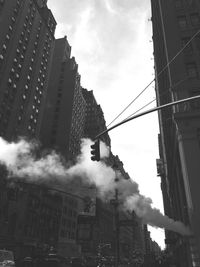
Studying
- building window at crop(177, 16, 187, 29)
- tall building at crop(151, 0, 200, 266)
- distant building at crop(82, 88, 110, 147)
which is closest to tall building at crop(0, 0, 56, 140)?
tall building at crop(151, 0, 200, 266)

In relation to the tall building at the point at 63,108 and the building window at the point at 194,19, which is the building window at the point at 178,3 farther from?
the tall building at the point at 63,108

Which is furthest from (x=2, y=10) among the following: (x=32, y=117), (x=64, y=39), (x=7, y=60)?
(x=64, y=39)

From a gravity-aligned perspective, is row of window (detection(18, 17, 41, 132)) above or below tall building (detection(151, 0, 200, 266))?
above

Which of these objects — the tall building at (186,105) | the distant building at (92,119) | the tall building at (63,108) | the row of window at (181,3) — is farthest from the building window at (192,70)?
the distant building at (92,119)

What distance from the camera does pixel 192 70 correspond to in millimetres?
31531

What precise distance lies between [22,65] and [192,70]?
56.2m

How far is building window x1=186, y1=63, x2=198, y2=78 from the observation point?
102ft

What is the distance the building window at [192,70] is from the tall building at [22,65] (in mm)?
45183

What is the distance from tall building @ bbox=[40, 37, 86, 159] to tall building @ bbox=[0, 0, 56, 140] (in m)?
18.6

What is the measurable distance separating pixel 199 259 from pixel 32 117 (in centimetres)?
6318

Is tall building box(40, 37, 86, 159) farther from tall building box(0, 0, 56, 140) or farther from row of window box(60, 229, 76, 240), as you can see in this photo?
row of window box(60, 229, 76, 240)

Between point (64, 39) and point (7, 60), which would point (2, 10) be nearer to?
point (7, 60)

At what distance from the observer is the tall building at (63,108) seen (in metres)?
99.9

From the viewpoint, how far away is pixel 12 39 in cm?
7381
